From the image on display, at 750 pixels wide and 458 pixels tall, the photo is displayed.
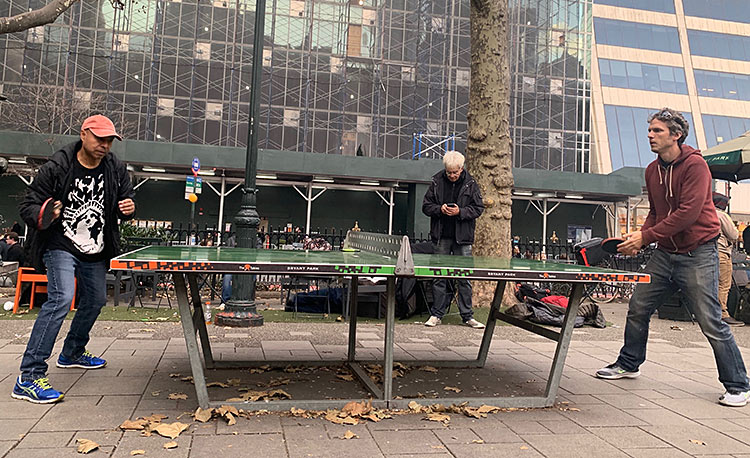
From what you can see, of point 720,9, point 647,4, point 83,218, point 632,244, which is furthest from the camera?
point 720,9

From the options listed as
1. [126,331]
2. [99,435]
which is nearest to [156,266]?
[99,435]

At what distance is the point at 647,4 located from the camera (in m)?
47.0

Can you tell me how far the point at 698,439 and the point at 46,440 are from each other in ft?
12.1

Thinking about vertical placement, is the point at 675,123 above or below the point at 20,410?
above

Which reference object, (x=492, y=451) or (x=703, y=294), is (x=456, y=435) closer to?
(x=492, y=451)

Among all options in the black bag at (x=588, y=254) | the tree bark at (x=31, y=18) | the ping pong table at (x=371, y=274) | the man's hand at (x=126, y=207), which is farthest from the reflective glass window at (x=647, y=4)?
the man's hand at (x=126, y=207)

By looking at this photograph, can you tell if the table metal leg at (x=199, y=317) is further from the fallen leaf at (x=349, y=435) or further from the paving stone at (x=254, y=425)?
the fallen leaf at (x=349, y=435)

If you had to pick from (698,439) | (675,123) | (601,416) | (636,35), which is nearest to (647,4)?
(636,35)

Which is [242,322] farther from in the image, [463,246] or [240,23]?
[240,23]

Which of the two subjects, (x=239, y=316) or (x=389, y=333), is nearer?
(x=389, y=333)

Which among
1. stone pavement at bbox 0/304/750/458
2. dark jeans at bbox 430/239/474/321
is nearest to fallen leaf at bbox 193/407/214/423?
stone pavement at bbox 0/304/750/458

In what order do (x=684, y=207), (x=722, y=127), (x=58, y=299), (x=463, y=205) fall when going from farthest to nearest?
1. (x=722, y=127)
2. (x=463, y=205)
3. (x=684, y=207)
4. (x=58, y=299)

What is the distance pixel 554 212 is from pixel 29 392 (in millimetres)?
27428

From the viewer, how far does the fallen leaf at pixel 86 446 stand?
2.82 m
